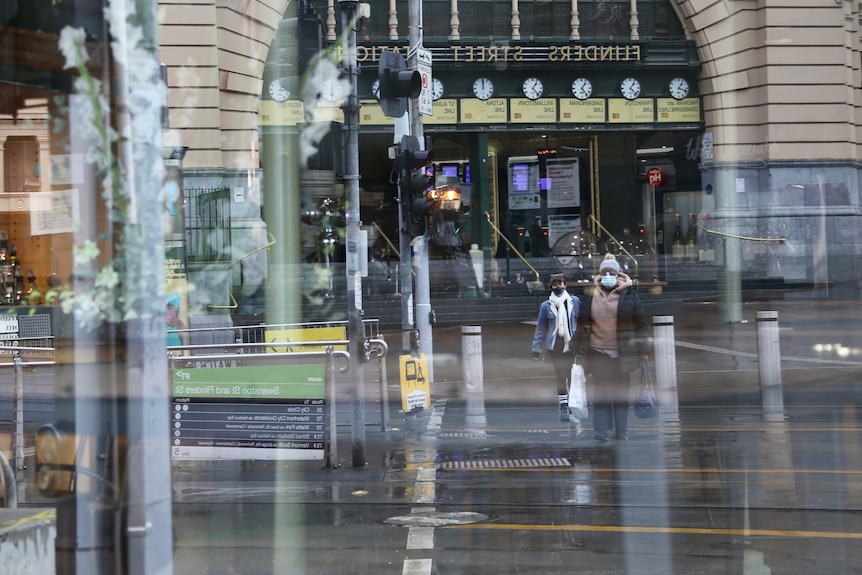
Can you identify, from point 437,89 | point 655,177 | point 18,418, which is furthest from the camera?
point 655,177

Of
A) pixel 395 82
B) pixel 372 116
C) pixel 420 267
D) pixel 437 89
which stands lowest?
pixel 420 267

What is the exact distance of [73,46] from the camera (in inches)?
150

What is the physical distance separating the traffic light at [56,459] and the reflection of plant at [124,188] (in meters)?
0.44

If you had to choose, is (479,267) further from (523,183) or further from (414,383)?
(414,383)

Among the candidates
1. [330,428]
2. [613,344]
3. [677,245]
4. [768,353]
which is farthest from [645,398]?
[677,245]

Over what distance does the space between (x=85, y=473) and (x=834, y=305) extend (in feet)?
77.1

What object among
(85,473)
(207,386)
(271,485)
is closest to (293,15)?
(207,386)

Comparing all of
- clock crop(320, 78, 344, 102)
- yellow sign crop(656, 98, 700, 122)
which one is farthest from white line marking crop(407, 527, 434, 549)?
yellow sign crop(656, 98, 700, 122)

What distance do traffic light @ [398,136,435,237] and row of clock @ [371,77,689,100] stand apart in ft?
51.3

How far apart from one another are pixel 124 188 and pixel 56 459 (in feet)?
3.29

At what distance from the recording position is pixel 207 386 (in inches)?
387

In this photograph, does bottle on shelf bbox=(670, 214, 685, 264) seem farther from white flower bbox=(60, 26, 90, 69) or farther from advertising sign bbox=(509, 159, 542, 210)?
white flower bbox=(60, 26, 90, 69)

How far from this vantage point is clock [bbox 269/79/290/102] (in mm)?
24484

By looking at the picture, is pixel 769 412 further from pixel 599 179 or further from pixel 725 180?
pixel 599 179
